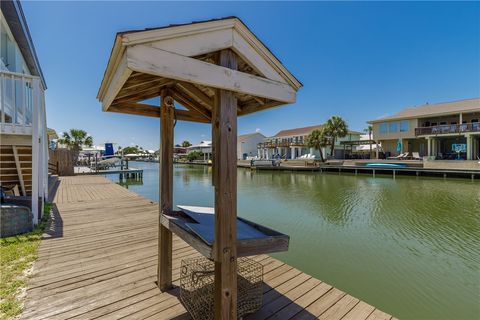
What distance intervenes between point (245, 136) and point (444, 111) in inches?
1325

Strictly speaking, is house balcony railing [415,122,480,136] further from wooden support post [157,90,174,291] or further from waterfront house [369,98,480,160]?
wooden support post [157,90,174,291]

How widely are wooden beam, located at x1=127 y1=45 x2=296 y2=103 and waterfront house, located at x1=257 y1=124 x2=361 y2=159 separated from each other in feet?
111

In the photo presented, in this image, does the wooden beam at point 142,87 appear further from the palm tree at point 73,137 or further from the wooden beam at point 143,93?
the palm tree at point 73,137

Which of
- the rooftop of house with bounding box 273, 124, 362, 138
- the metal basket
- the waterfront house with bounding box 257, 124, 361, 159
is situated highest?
the rooftop of house with bounding box 273, 124, 362, 138

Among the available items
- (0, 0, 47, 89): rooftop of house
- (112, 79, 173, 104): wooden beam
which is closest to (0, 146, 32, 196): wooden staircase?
(0, 0, 47, 89): rooftop of house

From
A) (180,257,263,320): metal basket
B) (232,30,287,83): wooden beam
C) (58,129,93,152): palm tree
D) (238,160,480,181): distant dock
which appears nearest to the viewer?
(232,30,287,83): wooden beam

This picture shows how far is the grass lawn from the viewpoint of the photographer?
2.10 meters

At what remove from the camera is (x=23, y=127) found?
4223 mm

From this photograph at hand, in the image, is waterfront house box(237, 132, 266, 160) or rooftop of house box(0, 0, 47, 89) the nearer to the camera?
rooftop of house box(0, 0, 47, 89)

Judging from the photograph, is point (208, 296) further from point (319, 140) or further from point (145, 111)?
point (319, 140)

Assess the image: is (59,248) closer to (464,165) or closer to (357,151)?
(464,165)

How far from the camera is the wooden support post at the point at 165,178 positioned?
8.06 feet

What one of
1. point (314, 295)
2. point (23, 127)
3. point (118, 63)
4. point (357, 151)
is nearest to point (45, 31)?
point (23, 127)

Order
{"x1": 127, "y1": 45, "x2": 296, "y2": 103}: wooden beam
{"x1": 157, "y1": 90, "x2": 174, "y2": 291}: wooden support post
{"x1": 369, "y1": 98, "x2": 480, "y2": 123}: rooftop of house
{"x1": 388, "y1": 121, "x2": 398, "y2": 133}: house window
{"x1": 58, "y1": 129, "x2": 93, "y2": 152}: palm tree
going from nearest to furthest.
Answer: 1. {"x1": 127, "y1": 45, "x2": 296, "y2": 103}: wooden beam
2. {"x1": 157, "y1": 90, "x2": 174, "y2": 291}: wooden support post
3. {"x1": 369, "y1": 98, "x2": 480, "y2": 123}: rooftop of house
4. {"x1": 388, "y1": 121, "x2": 398, "y2": 133}: house window
5. {"x1": 58, "y1": 129, "x2": 93, "y2": 152}: palm tree
